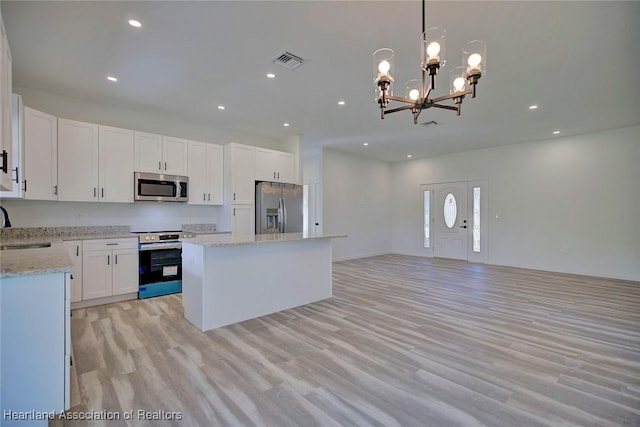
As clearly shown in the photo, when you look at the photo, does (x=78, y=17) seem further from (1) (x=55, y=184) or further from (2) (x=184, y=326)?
(2) (x=184, y=326)

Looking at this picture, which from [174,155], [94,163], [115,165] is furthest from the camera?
[174,155]

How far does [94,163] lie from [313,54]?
3.29 meters

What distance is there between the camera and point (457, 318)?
3.39 metres

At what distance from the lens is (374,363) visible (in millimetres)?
2387

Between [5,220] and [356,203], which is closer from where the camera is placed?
[5,220]

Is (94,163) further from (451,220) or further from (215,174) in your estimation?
(451,220)

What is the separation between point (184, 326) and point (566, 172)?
736 cm

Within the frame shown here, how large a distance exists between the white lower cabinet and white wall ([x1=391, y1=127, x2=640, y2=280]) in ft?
23.6

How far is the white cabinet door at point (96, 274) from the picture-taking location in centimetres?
372

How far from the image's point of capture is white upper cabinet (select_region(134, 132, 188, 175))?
4387mm

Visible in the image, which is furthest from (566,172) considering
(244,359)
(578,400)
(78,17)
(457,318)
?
(78,17)

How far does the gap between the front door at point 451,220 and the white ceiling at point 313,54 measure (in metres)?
2.85

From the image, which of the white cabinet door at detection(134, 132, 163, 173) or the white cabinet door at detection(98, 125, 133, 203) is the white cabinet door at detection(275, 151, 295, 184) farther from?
the white cabinet door at detection(98, 125, 133, 203)

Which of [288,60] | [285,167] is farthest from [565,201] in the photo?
[288,60]
